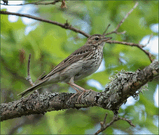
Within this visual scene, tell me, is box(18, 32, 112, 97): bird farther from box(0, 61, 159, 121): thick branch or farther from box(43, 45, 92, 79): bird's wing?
box(0, 61, 159, 121): thick branch

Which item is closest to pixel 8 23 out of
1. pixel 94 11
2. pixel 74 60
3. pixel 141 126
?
pixel 74 60

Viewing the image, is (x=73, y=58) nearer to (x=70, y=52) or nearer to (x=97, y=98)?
(x=70, y=52)

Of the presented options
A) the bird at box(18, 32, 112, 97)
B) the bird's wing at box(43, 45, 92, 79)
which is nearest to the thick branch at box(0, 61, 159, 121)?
the bird at box(18, 32, 112, 97)

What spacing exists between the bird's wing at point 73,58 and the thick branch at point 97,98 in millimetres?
935

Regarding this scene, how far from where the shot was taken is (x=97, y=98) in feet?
10.9

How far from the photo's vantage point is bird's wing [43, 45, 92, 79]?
5.30m

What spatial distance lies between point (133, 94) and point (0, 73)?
3564mm

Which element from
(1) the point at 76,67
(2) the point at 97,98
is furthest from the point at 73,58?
(2) the point at 97,98

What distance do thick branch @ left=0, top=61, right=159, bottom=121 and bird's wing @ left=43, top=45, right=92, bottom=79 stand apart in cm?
94

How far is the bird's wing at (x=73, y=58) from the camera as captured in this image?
17.4 feet

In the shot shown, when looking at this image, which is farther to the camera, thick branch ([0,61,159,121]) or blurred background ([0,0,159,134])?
blurred background ([0,0,159,134])

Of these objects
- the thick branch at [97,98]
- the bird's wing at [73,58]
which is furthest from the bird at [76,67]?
the thick branch at [97,98]

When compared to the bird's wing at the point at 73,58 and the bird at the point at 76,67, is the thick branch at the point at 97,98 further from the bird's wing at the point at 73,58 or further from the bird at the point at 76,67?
the bird's wing at the point at 73,58

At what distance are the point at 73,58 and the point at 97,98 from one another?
226 cm
